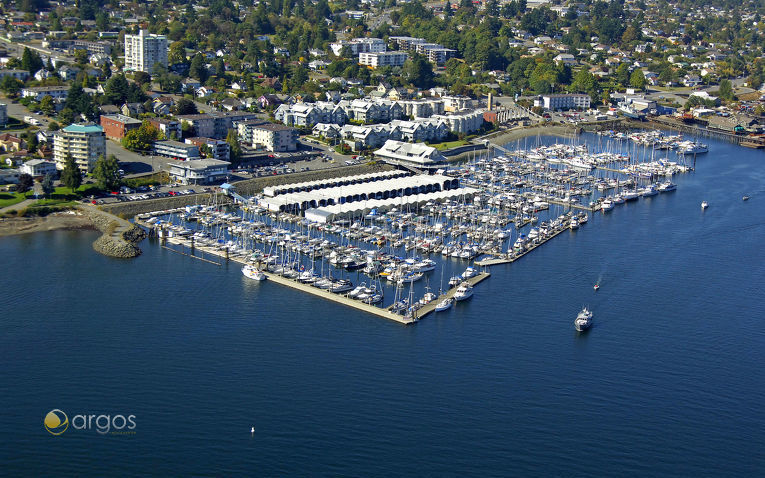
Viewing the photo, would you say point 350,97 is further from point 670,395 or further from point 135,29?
point 670,395

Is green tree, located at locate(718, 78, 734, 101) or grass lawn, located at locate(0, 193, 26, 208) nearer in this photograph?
grass lawn, located at locate(0, 193, 26, 208)

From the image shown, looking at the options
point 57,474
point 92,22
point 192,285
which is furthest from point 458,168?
point 92,22

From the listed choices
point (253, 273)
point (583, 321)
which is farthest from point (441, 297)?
point (253, 273)

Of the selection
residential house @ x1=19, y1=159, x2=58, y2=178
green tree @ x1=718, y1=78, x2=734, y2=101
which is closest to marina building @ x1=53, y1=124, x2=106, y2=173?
residential house @ x1=19, y1=159, x2=58, y2=178

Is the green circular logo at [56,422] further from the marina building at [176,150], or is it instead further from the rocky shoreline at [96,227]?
the marina building at [176,150]

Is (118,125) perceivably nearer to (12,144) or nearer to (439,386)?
(12,144)

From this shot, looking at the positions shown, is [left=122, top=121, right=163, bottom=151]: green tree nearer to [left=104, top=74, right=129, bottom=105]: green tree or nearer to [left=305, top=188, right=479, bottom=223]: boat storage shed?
[left=104, top=74, right=129, bottom=105]: green tree
